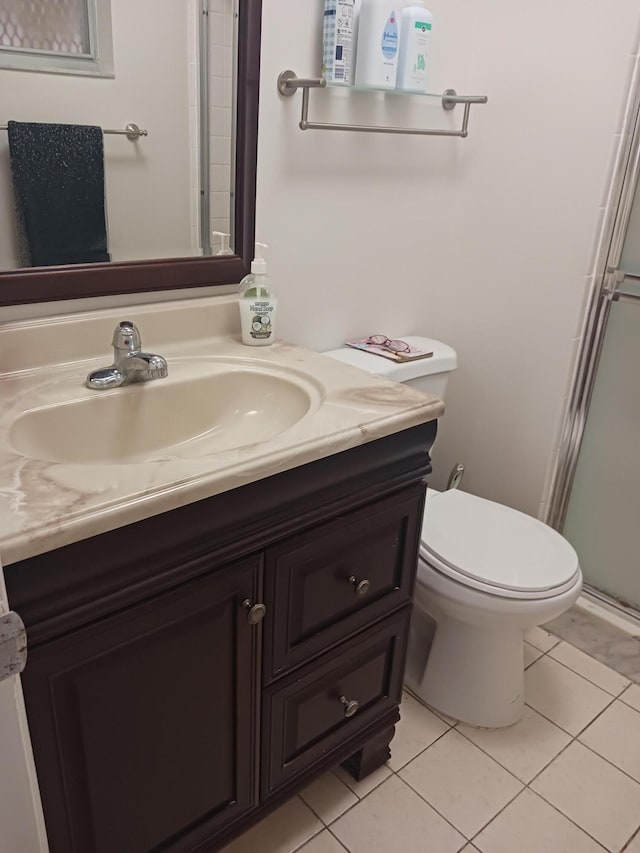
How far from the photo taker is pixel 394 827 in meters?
1.36

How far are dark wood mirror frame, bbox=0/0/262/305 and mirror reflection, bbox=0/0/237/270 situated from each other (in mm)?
17

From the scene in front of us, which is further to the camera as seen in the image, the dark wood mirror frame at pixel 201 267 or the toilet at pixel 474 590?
the toilet at pixel 474 590

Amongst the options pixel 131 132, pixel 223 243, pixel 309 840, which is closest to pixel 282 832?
pixel 309 840

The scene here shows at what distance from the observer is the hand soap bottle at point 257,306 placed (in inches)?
51.9

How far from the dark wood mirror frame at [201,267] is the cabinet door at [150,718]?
0.58m

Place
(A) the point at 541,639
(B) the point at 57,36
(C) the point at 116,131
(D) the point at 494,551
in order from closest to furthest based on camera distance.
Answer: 1. (B) the point at 57,36
2. (C) the point at 116,131
3. (D) the point at 494,551
4. (A) the point at 541,639

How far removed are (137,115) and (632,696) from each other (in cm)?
173

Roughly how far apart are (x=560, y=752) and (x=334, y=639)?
29.3 inches

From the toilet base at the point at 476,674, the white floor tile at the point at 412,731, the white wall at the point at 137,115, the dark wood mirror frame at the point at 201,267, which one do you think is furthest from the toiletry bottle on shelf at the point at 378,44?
the white floor tile at the point at 412,731

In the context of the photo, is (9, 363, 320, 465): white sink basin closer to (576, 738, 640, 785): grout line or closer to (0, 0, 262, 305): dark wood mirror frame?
(0, 0, 262, 305): dark wood mirror frame

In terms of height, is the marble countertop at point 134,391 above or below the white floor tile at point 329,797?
above

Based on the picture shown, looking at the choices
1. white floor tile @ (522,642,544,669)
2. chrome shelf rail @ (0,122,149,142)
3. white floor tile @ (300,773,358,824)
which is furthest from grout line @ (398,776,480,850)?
chrome shelf rail @ (0,122,149,142)

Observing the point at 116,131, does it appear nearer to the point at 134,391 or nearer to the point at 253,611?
the point at 134,391

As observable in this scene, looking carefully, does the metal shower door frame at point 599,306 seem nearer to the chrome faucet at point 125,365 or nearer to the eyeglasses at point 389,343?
the eyeglasses at point 389,343
